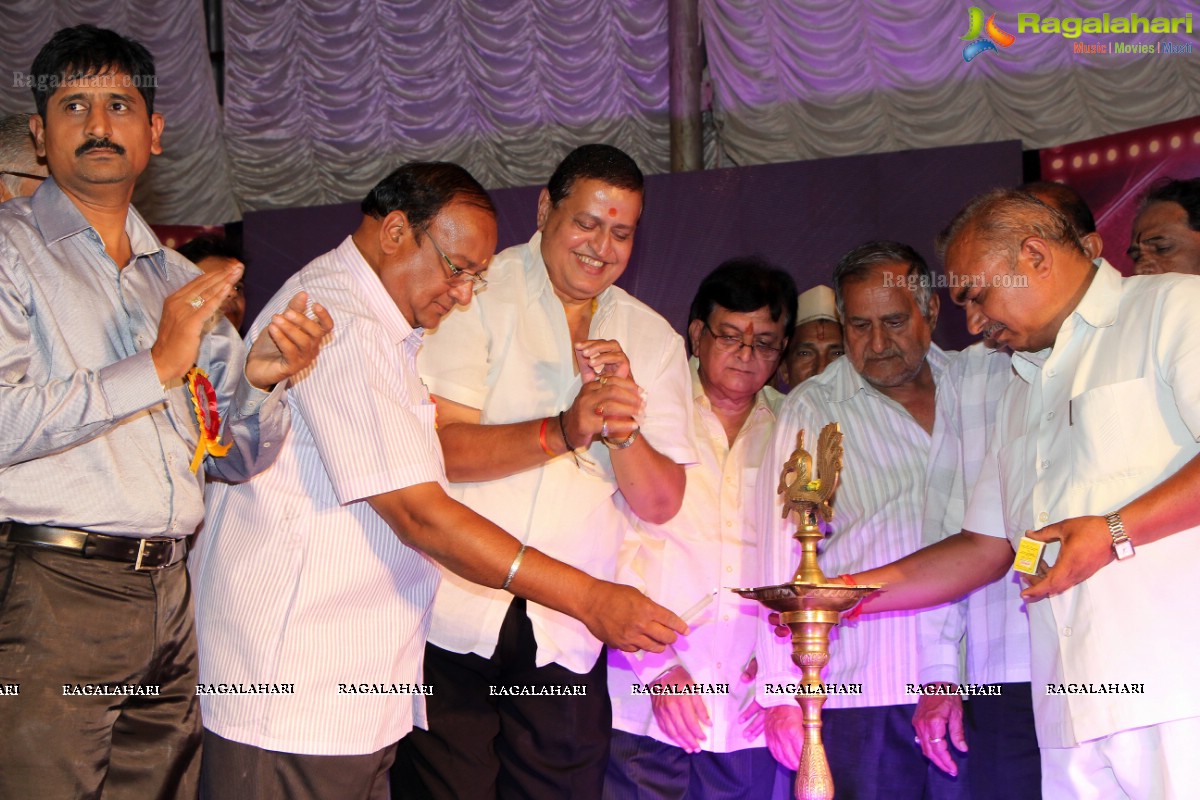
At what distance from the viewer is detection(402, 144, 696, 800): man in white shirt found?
3.14 m

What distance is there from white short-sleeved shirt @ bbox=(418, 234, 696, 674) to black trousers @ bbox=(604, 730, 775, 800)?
0.52 m

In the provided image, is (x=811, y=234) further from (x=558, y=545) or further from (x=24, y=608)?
(x=24, y=608)

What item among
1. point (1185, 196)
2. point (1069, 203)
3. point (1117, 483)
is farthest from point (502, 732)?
point (1185, 196)

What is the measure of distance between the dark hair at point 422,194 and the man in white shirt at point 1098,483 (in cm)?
131

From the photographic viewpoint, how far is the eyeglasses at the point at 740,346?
12.8 ft

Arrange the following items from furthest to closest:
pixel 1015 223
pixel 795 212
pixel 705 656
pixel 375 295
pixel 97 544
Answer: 1. pixel 795 212
2. pixel 705 656
3. pixel 1015 223
4. pixel 375 295
5. pixel 97 544

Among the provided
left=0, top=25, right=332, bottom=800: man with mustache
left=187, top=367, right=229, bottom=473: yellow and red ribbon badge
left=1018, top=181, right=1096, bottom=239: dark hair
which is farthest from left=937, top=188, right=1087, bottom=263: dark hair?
left=187, top=367, right=229, bottom=473: yellow and red ribbon badge

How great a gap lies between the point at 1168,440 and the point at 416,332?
6.13 feet

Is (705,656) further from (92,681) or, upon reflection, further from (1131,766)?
(92,681)

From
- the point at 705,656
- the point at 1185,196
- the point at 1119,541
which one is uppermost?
the point at 1185,196

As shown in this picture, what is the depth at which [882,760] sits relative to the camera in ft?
11.8

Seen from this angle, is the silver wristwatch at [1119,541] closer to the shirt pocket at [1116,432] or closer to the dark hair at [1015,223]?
the shirt pocket at [1116,432]

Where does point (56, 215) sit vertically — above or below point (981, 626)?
above

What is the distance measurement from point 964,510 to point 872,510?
30 cm
